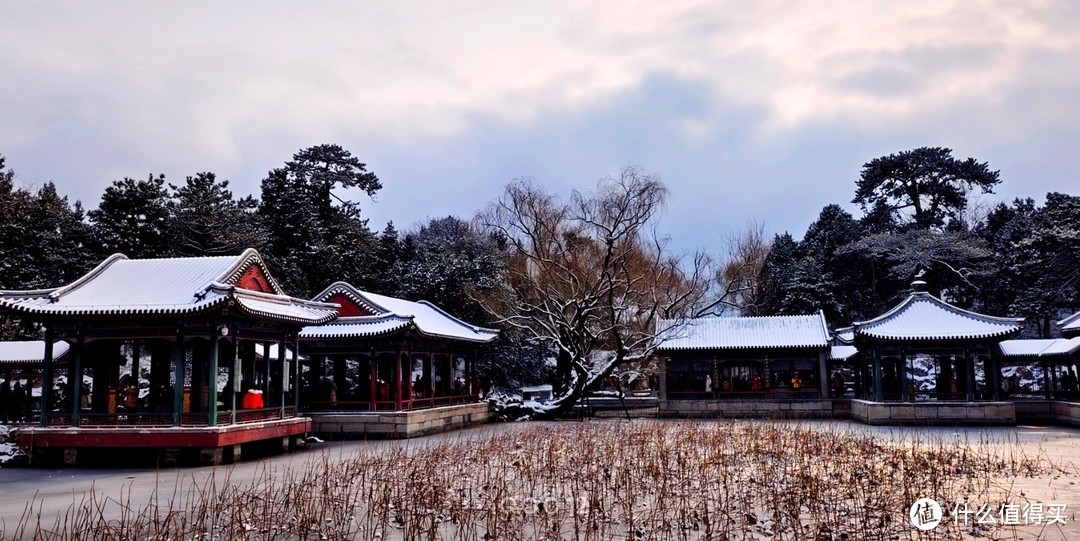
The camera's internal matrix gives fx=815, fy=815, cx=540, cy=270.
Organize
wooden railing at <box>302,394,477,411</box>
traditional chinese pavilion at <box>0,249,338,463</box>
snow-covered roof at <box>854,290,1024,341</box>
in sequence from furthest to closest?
snow-covered roof at <box>854,290,1024,341</box> < wooden railing at <box>302,394,477,411</box> < traditional chinese pavilion at <box>0,249,338,463</box>

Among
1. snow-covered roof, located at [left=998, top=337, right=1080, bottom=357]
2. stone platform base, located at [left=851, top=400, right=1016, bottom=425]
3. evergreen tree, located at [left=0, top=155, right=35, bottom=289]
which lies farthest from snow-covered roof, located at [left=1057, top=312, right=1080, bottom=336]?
evergreen tree, located at [left=0, top=155, right=35, bottom=289]

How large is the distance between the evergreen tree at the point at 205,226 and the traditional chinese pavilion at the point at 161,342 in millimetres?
16731

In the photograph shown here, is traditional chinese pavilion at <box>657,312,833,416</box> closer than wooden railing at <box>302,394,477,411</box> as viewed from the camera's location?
No

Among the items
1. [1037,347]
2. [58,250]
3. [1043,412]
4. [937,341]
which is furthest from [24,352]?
[1037,347]

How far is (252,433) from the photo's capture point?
58.2 ft

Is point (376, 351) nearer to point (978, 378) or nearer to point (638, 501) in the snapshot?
point (638, 501)

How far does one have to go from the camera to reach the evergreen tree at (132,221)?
3544 cm

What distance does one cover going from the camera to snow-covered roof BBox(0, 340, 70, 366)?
2556 cm

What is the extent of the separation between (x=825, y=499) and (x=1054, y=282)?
30815 millimetres

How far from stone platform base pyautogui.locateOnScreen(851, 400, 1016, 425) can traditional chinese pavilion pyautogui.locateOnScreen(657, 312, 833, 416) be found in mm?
4153

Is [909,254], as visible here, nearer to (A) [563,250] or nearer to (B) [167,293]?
(A) [563,250]

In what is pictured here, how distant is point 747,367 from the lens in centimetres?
3284

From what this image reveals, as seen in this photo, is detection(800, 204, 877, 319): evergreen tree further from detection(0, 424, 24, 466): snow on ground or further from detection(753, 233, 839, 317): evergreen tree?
detection(0, 424, 24, 466): snow on ground

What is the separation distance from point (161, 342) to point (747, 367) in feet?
72.5
